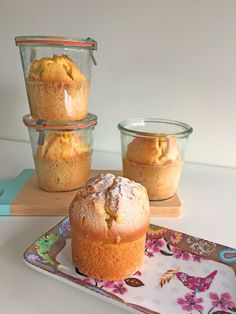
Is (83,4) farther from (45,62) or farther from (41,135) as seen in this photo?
(41,135)

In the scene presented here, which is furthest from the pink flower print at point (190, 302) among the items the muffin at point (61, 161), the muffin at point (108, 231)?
the muffin at point (61, 161)

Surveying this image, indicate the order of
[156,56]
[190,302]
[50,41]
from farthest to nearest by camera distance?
1. [156,56]
2. [50,41]
3. [190,302]

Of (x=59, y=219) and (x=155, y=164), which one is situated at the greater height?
(x=155, y=164)

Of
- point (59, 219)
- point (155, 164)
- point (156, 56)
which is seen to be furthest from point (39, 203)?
point (156, 56)

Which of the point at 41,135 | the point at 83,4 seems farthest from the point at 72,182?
the point at 83,4

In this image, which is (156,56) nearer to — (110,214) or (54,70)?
(54,70)

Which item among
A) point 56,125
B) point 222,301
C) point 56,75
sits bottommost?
point 222,301

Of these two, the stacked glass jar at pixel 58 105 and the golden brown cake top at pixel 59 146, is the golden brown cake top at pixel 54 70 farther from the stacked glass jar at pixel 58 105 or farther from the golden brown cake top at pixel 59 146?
the golden brown cake top at pixel 59 146

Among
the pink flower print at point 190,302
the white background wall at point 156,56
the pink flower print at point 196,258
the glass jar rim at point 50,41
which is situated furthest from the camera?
the white background wall at point 156,56
